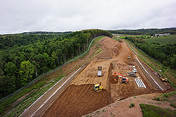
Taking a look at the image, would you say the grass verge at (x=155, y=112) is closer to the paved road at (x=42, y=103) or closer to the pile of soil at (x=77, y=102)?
the pile of soil at (x=77, y=102)

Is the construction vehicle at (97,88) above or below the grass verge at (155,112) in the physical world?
below

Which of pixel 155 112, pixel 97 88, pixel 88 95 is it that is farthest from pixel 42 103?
pixel 155 112

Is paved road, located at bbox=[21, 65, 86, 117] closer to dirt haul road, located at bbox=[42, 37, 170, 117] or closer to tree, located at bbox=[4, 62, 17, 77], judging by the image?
dirt haul road, located at bbox=[42, 37, 170, 117]

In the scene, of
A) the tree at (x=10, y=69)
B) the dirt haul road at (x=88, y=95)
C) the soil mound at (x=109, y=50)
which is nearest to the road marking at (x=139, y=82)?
the dirt haul road at (x=88, y=95)

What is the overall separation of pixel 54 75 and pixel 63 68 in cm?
614

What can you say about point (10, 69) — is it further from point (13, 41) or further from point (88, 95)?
point (13, 41)

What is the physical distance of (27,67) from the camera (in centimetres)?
2884

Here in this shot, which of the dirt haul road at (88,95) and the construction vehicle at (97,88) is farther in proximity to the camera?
the construction vehicle at (97,88)

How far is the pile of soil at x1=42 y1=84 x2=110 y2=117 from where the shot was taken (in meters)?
16.5

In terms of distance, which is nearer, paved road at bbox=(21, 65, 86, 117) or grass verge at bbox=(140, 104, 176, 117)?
grass verge at bbox=(140, 104, 176, 117)

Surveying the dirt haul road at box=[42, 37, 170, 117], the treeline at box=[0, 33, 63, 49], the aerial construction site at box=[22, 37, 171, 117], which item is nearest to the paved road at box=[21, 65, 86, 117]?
the aerial construction site at box=[22, 37, 171, 117]

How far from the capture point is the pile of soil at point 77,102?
16484mm

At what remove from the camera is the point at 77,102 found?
18.8 metres

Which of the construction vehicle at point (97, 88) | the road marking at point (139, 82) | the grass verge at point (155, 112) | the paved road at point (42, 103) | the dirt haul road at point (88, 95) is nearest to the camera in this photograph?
the grass verge at point (155, 112)
